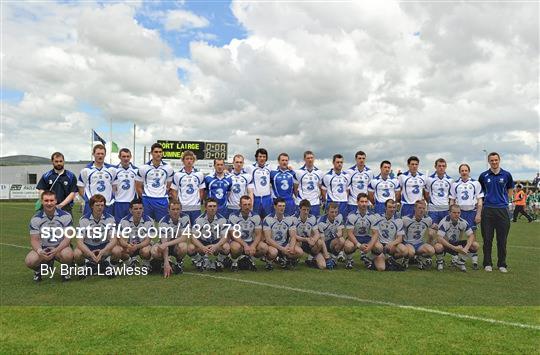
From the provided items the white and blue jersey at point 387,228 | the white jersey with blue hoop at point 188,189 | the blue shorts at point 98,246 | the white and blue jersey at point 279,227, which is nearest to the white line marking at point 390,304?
the white and blue jersey at point 279,227

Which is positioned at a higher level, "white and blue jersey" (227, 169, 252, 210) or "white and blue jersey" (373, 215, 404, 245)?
"white and blue jersey" (227, 169, 252, 210)

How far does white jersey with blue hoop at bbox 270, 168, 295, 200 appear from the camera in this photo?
914 centimetres

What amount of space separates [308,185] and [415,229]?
7.40ft

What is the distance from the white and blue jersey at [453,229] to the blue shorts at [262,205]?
336 cm

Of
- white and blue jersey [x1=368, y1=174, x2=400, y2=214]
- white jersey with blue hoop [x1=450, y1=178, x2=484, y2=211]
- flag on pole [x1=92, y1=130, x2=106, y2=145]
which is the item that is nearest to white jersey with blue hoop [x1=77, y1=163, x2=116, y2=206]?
white and blue jersey [x1=368, y1=174, x2=400, y2=214]

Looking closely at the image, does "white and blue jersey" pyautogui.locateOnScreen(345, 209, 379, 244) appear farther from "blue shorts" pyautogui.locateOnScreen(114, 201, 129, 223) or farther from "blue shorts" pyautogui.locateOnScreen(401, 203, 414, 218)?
"blue shorts" pyautogui.locateOnScreen(114, 201, 129, 223)

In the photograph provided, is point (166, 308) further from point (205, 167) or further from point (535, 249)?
point (205, 167)

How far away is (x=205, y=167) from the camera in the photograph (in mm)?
38219

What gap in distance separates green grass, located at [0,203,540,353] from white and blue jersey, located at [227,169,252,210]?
171 centimetres

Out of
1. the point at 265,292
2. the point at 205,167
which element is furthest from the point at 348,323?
the point at 205,167

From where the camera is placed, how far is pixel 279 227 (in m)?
8.03

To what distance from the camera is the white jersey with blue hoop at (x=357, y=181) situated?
9633mm

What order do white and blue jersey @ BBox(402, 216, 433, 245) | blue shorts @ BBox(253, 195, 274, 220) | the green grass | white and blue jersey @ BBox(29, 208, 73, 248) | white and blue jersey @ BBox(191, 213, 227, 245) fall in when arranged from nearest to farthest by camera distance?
the green grass → white and blue jersey @ BBox(29, 208, 73, 248) → white and blue jersey @ BBox(191, 213, 227, 245) → white and blue jersey @ BBox(402, 216, 433, 245) → blue shorts @ BBox(253, 195, 274, 220)

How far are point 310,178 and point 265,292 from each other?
3631 millimetres
